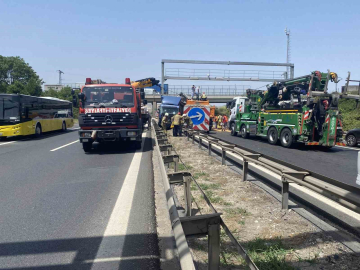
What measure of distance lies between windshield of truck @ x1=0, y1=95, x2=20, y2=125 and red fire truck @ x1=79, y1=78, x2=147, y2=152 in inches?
314

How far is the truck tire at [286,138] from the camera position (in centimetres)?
1392

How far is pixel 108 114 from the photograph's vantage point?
1179cm

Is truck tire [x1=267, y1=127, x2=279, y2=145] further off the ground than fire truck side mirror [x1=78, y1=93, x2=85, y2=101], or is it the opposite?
fire truck side mirror [x1=78, y1=93, x2=85, y2=101]

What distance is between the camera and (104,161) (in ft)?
33.8

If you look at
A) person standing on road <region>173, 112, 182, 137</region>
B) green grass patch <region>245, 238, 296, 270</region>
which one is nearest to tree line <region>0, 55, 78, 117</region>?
person standing on road <region>173, 112, 182, 137</region>

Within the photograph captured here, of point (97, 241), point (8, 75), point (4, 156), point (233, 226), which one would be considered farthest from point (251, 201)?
point (8, 75)

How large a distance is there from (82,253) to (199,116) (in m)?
15.2

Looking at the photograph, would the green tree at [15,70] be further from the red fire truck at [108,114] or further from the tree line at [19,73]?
the red fire truck at [108,114]

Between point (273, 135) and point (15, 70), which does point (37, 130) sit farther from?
point (15, 70)

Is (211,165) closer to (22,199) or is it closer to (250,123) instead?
(22,199)

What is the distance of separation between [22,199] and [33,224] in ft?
4.90

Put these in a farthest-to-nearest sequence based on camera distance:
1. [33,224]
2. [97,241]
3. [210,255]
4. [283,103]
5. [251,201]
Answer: [283,103]
[251,201]
[33,224]
[97,241]
[210,255]

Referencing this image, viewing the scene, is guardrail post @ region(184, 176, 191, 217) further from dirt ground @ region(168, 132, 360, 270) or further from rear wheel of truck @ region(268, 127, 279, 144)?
rear wheel of truck @ region(268, 127, 279, 144)

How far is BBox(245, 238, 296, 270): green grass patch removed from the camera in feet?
10.3
